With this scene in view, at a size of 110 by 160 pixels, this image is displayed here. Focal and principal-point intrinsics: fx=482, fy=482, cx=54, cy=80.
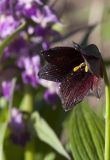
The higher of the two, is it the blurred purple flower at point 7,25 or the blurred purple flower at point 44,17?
the blurred purple flower at point 7,25

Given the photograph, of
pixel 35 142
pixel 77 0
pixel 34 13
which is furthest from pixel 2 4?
pixel 77 0

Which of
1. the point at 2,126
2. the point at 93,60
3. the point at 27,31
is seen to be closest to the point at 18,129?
the point at 2,126

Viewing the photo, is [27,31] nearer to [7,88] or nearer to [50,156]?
[7,88]

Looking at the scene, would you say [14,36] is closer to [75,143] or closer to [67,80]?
[75,143]

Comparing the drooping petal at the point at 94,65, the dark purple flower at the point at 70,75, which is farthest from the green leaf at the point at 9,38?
the drooping petal at the point at 94,65

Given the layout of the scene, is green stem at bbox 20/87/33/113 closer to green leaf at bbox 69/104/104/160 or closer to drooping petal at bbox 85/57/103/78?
green leaf at bbox 69/104/104/160

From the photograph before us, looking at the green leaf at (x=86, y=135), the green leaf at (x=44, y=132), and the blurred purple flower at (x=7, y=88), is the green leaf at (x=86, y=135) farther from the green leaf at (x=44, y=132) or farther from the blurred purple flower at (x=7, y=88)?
the blurred purple flower at (x=7, y=88)
